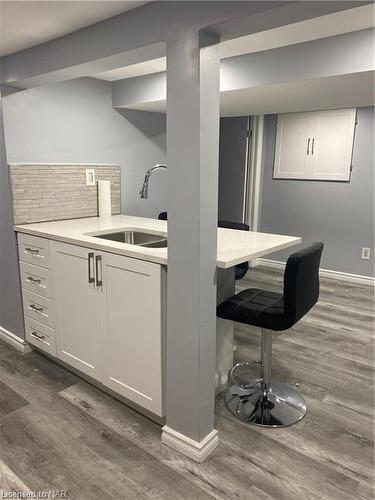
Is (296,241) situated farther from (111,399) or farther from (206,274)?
(111,399)

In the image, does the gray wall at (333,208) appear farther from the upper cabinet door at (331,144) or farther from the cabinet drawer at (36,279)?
the cabinet drawer at (36,279)

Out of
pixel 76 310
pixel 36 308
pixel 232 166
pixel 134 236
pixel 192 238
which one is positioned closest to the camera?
pixel 192 238

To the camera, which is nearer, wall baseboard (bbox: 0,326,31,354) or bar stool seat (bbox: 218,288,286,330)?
bar stool seat (bbox: 218,288,286,330)

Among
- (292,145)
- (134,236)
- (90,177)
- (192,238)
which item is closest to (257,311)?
(192,238)

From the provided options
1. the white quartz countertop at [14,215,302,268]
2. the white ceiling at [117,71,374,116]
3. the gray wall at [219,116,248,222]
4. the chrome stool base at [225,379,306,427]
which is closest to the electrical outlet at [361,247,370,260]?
the gray wall at [219,116,248,222]

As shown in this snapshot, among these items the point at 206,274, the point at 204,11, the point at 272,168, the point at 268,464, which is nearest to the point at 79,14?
the point at 204,11

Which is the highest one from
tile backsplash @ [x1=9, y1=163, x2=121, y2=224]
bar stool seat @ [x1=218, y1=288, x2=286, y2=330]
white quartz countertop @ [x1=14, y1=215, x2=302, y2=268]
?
tile backsplash @ [x1=9, y1=163, x2=121, y2=224]

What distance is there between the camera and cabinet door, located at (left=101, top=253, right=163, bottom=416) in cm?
185

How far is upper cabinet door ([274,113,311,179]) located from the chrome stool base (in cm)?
302

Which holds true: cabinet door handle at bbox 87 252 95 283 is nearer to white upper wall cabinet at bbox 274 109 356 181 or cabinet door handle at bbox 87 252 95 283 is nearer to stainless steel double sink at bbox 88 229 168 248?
stainless steel double sink at bbox 88 229 168 248

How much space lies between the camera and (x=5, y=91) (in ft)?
Answer: 8.16

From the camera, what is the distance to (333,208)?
4496 mm

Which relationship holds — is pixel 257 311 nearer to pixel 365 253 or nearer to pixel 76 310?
pixel 76 310

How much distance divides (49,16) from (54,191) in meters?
1.39
